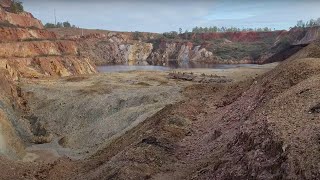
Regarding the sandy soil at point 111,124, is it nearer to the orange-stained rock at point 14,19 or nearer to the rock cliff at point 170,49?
the orange-stained rock at point 14,19

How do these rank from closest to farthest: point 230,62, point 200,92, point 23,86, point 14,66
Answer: point 200,92 < point 23,86 < point 14,66 < point 230,62

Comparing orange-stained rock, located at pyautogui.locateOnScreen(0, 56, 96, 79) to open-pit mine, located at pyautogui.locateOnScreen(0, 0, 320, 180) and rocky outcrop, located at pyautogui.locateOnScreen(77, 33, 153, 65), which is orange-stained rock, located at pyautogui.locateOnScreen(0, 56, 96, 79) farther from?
rocky outcrop, located at pyautogui.locateOnScreen(77, 33, 153, 65)

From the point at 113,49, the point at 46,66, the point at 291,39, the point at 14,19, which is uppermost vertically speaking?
the point at 14,19

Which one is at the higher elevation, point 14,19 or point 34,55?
point 14,19

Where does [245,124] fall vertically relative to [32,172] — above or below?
above

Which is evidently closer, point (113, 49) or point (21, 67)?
point (21, 67)

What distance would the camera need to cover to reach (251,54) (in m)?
144

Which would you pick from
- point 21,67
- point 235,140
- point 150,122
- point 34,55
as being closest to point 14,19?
point 34,55

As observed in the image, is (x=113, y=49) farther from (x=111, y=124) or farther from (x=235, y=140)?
(x=235, y=140)

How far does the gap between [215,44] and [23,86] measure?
4637 inches

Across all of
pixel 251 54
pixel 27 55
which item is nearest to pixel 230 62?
pixel 251 54

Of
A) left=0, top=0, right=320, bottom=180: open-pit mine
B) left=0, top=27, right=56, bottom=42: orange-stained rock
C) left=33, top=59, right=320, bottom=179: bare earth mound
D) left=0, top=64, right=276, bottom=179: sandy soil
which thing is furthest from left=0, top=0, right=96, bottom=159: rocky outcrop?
left=33, top=59, right=320, bottom=179: bare earth mound

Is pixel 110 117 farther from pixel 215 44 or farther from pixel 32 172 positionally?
pixel 215 44

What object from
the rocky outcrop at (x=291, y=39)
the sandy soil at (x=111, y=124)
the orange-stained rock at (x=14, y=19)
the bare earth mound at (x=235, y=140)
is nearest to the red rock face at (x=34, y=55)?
the orange-stained rock at (x=14, y=19)
